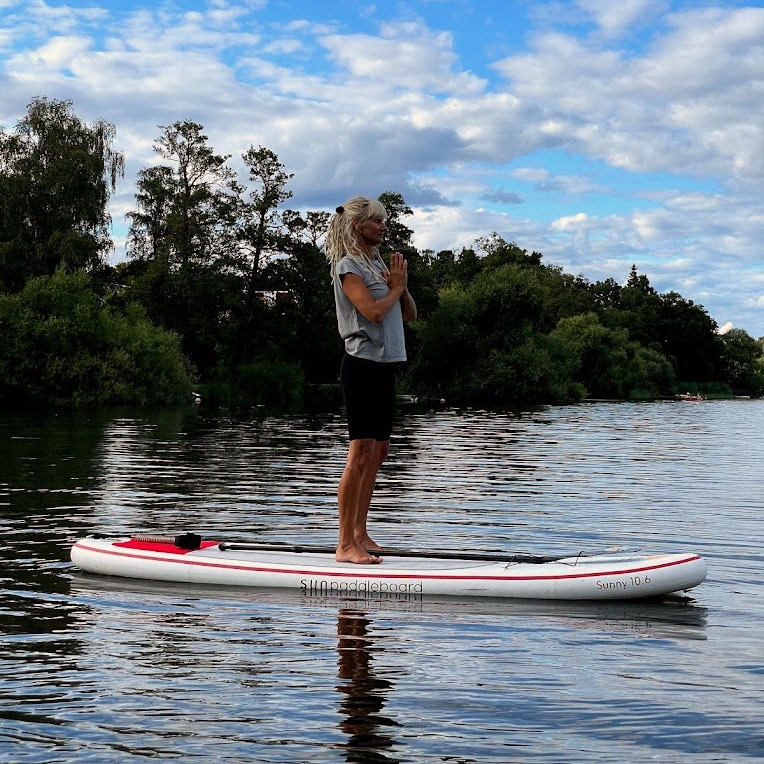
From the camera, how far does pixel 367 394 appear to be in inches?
307

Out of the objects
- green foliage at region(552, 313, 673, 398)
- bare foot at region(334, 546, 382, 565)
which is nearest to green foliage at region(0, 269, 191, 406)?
bare foot at region(334, 546, 382, 565)

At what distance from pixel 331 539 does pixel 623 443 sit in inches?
775

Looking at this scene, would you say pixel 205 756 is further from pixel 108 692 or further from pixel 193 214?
pixel 193 214

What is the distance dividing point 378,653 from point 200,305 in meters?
63.3

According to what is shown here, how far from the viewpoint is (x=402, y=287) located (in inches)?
302

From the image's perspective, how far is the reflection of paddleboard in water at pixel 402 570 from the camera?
24.4 ft

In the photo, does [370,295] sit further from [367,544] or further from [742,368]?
[742,368]

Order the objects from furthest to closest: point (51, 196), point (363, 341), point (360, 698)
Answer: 1. point (51, 196)
2. point (363, 341)
3. point (360, 698)

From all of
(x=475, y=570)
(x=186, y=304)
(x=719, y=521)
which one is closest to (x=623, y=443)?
(x=719, y=521)

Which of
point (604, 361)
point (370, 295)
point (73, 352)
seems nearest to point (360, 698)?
point (370, 295)

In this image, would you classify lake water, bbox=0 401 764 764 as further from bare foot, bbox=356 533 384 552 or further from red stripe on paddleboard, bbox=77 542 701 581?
bare foot, bbox=356 533 384 552

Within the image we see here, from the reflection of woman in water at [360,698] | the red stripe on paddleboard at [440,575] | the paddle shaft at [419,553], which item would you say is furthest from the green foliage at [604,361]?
the reflection of woman in water at [360,698]

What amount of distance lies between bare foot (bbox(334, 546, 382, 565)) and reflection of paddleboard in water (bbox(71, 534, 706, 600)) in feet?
0.23

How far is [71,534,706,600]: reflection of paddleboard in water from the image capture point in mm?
7438
